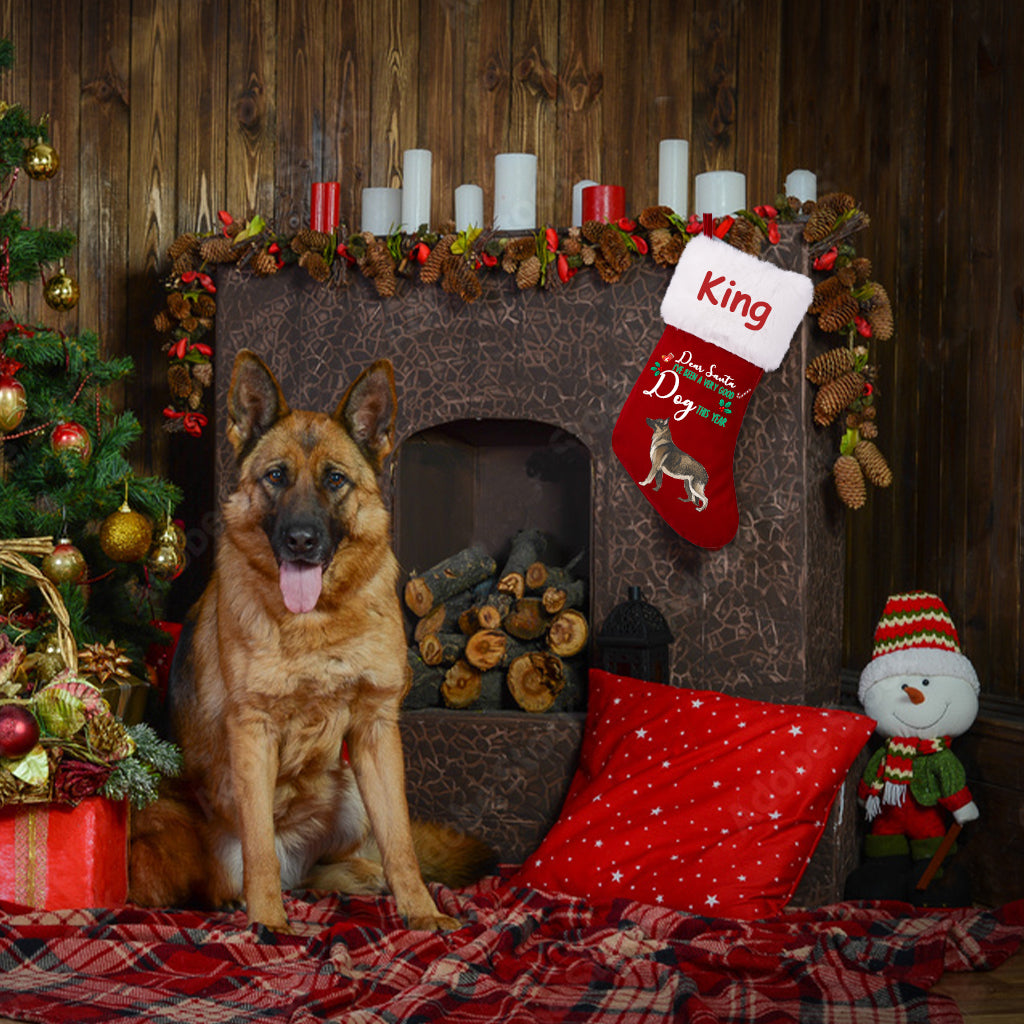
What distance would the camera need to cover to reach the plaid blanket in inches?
71.2

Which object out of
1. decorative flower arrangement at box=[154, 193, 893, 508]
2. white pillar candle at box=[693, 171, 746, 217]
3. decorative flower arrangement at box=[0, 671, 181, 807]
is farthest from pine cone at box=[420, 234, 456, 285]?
decorative flower arrangement at box=[0, 671, 181, 807]

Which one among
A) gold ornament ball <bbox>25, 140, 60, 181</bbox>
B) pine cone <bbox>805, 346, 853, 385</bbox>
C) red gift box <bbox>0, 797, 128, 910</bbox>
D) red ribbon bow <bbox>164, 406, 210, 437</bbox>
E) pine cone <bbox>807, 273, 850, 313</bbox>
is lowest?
red gift box <bbox>0, 797, 128, 910</bbox>

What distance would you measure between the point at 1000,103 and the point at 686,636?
1586mm

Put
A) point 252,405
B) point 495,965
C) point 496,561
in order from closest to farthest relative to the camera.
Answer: point 495,965 < point 252,405 < point 496,561

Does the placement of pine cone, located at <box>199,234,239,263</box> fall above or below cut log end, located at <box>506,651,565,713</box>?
above

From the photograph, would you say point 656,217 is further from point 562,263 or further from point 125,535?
point 125,535

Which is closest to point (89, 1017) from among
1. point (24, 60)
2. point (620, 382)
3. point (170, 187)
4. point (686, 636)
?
point (686, 636)

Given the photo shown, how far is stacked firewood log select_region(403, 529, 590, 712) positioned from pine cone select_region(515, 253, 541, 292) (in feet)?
2.52

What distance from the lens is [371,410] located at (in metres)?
2.32

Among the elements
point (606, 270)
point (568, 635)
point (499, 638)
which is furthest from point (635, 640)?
point (606, 270)

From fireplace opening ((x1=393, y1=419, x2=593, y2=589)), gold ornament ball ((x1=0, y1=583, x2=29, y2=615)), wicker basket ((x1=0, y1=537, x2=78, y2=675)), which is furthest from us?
fireplace opening ((x1=393, y1=419, x2=593, y2=589))

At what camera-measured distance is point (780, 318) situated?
9.05ft

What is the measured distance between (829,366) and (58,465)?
73.2 inches

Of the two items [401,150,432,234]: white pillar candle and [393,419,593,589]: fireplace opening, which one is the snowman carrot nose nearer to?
[393,419,593,589]: fireplace opening
